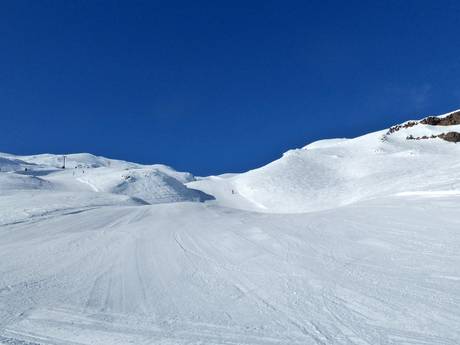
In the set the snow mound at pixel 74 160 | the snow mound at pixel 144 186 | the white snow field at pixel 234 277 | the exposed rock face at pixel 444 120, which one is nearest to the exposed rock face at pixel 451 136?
the exposed rock face at pixel 444 120

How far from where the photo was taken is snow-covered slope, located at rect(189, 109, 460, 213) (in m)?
31.4

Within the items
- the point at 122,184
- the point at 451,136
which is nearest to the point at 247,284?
the point at 122,184

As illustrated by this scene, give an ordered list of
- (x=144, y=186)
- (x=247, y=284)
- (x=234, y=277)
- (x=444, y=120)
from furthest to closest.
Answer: (x=444, y=120), (x=144, y=186), (x=234, y=277), (x=247, y=284)

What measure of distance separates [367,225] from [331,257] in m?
3.51

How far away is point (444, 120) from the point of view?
187 feet

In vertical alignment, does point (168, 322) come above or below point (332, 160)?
below

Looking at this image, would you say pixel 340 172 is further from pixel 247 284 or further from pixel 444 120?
pixel 247 284

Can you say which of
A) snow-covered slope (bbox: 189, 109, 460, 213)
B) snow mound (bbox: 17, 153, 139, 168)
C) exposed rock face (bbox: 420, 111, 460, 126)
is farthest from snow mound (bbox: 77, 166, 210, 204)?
snow mound (bbox: 17, 153, 139, 168)

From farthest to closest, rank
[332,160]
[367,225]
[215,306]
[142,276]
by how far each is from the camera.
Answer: [332,160] < [367,225] < [142,276] < [215,306]

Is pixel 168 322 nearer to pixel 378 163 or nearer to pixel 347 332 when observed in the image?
pixel 347 332

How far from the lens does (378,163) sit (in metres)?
40.2

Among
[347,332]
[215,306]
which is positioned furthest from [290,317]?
[215,306]

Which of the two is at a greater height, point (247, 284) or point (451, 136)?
point (451, 136)

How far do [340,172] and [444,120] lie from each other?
26.1 meters
